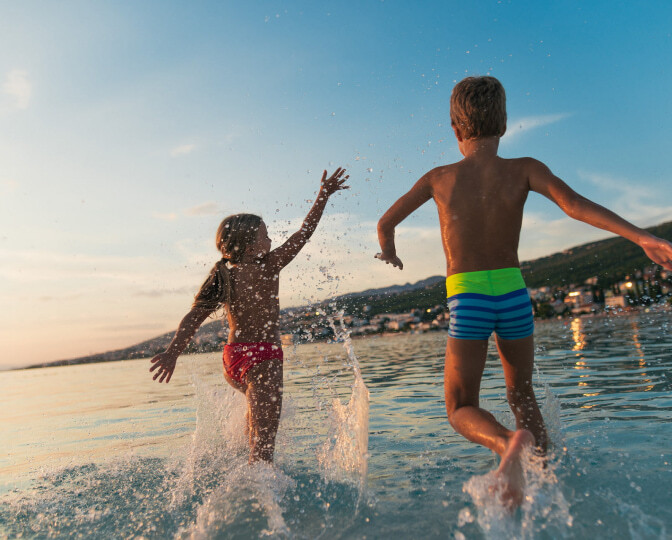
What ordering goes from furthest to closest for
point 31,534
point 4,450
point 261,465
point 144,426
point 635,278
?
point 635,278, point 144,426, point 4,450, point 261,465, point 31,534

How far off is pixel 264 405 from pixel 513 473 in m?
2.25

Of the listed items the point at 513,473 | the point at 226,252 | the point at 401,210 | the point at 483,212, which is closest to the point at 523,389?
the point at 513,473

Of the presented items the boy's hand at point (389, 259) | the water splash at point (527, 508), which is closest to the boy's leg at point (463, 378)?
the water splash at point (527, 508)

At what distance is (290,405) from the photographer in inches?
245

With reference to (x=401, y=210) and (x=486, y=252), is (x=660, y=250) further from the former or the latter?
(x=401, y=210)

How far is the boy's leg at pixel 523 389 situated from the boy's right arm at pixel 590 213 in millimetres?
808

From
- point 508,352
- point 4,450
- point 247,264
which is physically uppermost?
point 247,264

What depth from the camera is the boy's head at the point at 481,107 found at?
3172 millimetres

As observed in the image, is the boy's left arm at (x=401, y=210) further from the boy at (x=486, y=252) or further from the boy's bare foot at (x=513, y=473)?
the boy's bare foot at (x=513, y=473)

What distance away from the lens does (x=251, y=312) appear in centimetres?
438

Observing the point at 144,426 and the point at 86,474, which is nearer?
the point at 86,474

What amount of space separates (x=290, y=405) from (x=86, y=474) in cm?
227

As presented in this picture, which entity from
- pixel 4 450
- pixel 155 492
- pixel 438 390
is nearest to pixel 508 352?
pixel 155 492

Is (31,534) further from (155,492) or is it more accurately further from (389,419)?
(389,419)
